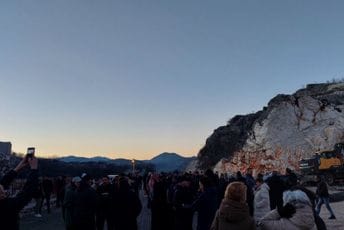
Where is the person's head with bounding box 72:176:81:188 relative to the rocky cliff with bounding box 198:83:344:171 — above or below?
below

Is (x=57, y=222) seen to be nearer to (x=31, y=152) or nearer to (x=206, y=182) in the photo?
(x=206, y=182)

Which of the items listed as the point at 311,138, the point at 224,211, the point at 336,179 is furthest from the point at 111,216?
the point at 311,138

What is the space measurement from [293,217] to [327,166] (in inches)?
1426

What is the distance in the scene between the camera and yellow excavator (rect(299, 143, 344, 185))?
39.3m

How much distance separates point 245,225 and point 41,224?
1564 centimetres

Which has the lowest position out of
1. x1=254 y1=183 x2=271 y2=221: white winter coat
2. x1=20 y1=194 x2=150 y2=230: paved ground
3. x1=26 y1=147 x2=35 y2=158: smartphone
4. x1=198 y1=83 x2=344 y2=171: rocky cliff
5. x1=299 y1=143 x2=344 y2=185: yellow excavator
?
x1=20 y1=194 x2=150 y2=230: paved ground

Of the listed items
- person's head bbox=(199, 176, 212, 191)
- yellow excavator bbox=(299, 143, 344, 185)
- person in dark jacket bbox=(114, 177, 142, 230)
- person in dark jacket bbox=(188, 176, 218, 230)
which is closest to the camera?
person in dark jacket bbox=(188, 176, 218, 230)

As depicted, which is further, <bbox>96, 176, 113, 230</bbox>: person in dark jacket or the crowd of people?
<bbox>96, 176, 113, 230</bbox>: person in dark jacket

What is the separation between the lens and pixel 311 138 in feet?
165

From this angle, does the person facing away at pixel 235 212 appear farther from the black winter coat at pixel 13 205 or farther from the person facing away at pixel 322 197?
the person facing away at pixel 322 197

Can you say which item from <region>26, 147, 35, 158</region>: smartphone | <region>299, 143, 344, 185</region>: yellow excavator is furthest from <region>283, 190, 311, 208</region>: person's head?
<region>299, 143, 344, 185</region>: yellow excavator

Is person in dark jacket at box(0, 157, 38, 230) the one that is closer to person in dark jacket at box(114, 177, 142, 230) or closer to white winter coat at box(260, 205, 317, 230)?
white winter coat at box(260, 205, 317, 230)

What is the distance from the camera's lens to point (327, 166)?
3956cm

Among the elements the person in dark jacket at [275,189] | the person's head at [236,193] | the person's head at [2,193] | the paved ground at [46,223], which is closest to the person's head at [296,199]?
the person's head at [236,193]
